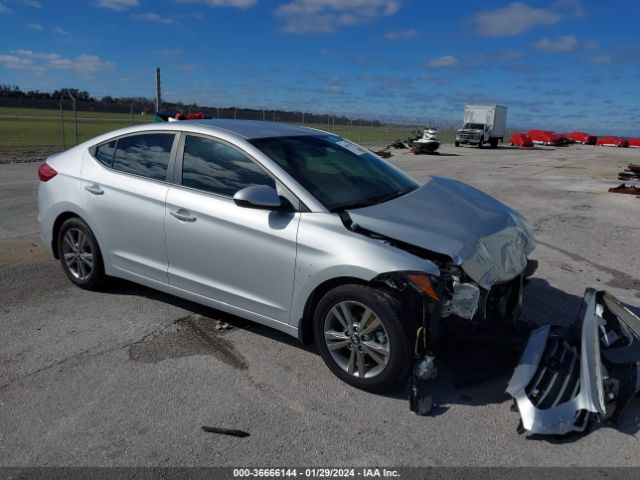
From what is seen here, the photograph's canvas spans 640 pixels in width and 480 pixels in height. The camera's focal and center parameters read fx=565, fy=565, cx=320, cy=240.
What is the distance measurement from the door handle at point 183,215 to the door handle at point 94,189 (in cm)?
91

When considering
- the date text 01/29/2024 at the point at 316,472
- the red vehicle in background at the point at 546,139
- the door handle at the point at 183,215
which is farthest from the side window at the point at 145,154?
the red vehicle in background at the point at 546,139

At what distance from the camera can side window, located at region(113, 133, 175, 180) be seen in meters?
4.53

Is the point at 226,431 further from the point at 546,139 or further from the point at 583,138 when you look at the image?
the point at 583,138

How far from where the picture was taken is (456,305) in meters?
3.42

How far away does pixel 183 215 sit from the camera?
13.9 feet

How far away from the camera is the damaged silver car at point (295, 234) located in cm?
343

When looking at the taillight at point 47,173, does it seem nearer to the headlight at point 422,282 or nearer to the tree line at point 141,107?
the headlight at point 422,282

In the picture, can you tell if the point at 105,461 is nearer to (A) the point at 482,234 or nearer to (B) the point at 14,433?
(B) the point at 14,433

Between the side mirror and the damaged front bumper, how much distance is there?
1.86 m

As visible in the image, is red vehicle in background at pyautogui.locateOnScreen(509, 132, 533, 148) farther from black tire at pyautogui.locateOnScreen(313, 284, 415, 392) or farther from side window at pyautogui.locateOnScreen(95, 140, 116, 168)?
black tire at pyautogui.locateOnScreen(313, 284, 415, 392)

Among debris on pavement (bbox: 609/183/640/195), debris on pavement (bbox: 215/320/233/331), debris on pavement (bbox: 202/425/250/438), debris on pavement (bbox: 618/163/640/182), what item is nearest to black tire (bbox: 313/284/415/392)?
debris on pavement (bbox: 202/425/250/438)

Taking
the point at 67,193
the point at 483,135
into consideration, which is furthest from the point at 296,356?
the point at 483,135

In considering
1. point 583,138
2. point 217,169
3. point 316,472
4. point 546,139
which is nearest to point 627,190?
point 217,169

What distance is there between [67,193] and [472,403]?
12.5 feet
